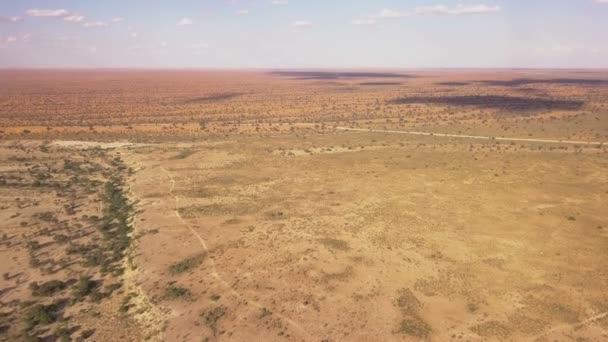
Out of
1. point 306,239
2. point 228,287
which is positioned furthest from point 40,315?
point 306,239

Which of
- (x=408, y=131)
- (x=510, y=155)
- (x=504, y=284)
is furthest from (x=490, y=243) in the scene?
(x=408, y=131)

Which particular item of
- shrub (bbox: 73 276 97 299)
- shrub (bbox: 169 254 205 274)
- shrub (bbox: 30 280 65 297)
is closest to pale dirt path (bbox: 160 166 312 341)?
shrub (bbox: 169 254 205 274)

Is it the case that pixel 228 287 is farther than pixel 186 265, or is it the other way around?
pixel 186 265

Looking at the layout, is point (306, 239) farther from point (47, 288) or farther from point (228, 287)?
point (47, 288)

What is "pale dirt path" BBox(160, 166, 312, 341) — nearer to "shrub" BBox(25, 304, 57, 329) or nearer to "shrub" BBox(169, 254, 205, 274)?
"shrub" BBox(169, 254, 205, 274)

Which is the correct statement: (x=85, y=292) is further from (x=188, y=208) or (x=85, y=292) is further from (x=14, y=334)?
(x=188, y=208)

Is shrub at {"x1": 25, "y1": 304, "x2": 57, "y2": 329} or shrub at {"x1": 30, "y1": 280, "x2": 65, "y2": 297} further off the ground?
shrub at {"x1": 30, "y1": 280, "x2": 65, "y2": 297}

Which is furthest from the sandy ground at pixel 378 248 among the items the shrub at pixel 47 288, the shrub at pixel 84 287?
the shrub at pixel 47 288

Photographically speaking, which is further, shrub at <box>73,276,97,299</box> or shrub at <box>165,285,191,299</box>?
shrub at <box>165,285,191,299</box>
